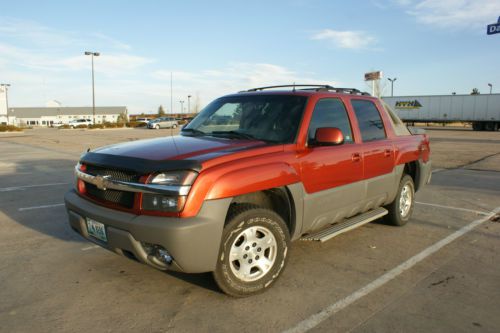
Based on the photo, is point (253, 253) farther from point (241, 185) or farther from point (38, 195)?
point (38, 195)

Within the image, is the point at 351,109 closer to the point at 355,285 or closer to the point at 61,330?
the point at 355,285

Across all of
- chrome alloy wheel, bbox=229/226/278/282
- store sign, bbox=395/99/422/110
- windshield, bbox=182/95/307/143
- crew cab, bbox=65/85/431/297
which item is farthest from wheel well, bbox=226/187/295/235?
store sign, bbox=395/99/422/110

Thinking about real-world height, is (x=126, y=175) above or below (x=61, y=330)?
above

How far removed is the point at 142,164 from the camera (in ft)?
10.3

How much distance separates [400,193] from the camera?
5.54 meters

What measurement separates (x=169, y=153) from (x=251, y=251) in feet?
3.62

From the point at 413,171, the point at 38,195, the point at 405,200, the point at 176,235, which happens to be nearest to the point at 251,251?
the point at 176,235

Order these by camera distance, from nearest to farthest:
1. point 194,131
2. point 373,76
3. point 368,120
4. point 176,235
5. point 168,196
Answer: point 176,235, point 168,196, point 194,131, point 368,120, point 373,76

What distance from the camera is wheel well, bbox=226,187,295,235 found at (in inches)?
143

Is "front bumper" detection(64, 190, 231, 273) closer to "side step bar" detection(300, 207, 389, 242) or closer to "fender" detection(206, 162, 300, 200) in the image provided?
"fender" detection(206, 162, 300, 200)

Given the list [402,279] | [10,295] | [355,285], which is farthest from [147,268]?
[402,279]

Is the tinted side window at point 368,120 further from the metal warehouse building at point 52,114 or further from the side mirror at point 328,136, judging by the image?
the metal warehouse building at point 52,114

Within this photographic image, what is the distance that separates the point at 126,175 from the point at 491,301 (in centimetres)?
325

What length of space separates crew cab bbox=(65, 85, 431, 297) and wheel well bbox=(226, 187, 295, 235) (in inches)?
0.4
